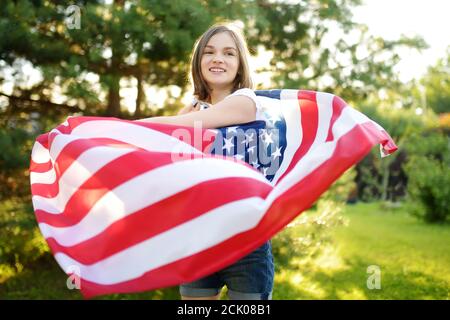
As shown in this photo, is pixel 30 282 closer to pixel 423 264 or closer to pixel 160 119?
pixel 160 119

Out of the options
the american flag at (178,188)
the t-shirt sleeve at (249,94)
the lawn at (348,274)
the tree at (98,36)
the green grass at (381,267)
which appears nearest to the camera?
the american flag at (178,188)

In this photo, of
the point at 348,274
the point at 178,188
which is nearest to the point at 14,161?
the point at 178,188

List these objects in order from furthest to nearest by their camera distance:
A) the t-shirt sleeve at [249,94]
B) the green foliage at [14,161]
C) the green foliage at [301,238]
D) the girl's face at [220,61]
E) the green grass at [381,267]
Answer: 1. the green grass at [381,267]
2. the green foliage at [301,238]
3. the green foliage at [14,161]
4. the girl's face at [220,61]
5. the t-shirt sleeve at [249,94]

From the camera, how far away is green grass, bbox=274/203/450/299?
207 inches

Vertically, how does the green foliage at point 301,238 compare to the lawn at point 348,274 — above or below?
above

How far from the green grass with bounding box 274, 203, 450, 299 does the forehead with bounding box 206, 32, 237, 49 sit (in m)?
3.13

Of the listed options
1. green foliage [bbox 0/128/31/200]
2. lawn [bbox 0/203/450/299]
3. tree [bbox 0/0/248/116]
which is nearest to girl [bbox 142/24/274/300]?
tree [bbox 0/0/248/116]

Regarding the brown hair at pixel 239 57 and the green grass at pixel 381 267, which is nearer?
the brown hair at pixel 239 57

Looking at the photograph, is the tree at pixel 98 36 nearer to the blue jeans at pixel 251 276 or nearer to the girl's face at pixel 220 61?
the girl's face at pixel 220 61

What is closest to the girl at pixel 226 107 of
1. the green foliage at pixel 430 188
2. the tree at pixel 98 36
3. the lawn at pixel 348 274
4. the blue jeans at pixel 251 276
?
the blue jeans at pixel 251 276

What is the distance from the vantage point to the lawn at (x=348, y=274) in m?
5.05

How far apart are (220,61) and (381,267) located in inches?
198

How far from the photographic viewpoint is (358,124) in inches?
81.0

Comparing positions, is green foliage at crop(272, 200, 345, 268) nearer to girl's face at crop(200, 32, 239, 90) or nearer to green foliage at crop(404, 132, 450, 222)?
girl's face at crop(200, 32, 239, 90)
